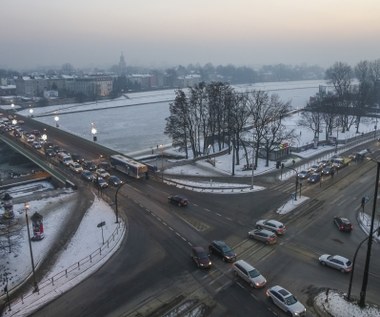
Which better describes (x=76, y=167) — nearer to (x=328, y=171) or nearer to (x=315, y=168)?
(x=315, y=168)

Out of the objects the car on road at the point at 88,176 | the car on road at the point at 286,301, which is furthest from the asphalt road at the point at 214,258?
the car on road at the point at 88,176

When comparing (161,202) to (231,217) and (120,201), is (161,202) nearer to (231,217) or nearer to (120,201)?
(120,201)

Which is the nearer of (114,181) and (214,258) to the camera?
(214,258)

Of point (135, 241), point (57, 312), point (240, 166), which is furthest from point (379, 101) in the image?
point (57, 312)

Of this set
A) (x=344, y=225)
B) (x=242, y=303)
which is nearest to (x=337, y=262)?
(x=344, y=225)

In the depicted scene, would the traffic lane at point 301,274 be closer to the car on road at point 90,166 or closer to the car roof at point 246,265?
the car roof at point 246,265

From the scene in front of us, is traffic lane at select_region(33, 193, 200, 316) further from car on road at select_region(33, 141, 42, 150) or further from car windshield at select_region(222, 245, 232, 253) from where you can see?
car on road at select_region(33, 141, 42, 150)
